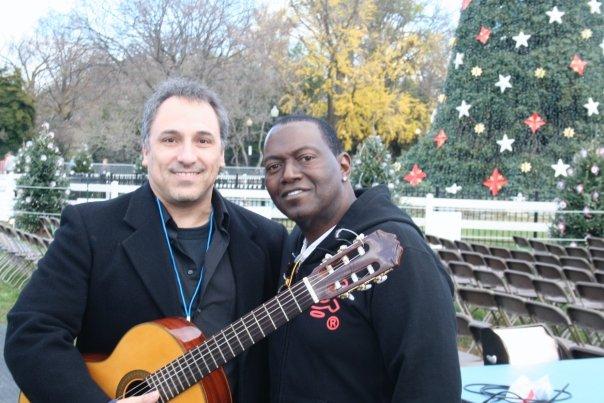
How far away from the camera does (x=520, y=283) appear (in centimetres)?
920

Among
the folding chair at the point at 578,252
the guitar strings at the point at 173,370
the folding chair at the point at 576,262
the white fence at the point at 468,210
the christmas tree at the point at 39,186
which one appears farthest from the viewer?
the white fence at the point at 468,210

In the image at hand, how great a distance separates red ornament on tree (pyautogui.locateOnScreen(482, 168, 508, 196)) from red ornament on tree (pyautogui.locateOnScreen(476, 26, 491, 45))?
12.6 ft

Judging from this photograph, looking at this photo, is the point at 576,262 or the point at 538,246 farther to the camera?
the point at 538,246

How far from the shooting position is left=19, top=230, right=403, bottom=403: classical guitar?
2213 mm

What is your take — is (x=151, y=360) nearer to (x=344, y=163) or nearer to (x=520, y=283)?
(x=344, y=163)

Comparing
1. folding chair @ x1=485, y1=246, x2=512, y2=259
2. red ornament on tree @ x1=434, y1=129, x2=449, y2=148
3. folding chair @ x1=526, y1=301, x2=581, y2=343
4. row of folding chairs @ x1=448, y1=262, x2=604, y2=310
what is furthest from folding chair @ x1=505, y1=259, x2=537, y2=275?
red ornament on tree @ x1=434, y1=129, x2=449, y2=148

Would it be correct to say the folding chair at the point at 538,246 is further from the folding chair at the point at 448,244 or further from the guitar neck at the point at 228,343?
the guitar neck at the point at 228,343

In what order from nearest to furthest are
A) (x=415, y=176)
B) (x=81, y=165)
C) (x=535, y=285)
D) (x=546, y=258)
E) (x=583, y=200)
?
(x=535, y=285) < (x=546, y=258) < (x=583, y=200) < (x=415, y=176) < (x=81, y=165)

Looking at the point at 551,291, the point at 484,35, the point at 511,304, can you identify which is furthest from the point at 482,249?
the point at 484,35

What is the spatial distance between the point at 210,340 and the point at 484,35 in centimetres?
2187

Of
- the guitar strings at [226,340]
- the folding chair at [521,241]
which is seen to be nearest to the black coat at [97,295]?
the guitar strings at [226,340]

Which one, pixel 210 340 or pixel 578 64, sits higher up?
pixel 578 64

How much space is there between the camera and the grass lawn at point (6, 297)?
32.4 ft

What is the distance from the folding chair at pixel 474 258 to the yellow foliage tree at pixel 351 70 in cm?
2447
